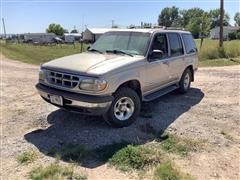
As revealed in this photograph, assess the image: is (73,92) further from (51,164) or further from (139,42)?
(139,42)

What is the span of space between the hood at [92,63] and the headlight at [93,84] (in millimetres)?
148

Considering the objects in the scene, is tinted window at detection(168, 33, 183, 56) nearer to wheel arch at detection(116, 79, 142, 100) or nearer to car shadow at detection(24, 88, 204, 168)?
car shadow at detection(24, 88, 204, 168)

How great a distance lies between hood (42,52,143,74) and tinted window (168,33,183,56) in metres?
1.62

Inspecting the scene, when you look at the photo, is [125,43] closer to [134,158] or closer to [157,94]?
[157,94]

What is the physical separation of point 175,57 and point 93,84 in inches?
114

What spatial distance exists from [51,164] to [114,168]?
0.88 metres

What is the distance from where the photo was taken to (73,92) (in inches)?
199

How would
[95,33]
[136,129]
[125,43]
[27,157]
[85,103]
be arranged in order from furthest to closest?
[95,33] < [125,43] < [136,129] < [85,103] < [27,157]

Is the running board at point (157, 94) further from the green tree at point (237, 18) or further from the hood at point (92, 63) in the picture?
the green tree at point (237, 18)

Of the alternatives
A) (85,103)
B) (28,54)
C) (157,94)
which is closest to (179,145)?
(85,103)

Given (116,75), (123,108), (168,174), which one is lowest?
(168,174)

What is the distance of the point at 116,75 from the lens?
512 cm

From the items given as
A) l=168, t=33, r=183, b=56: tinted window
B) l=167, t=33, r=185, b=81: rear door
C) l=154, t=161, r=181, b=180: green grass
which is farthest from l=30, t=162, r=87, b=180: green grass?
l=168, t=33, r=183, b=56: tinted window

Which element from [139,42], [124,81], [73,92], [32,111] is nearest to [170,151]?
[124,81]
